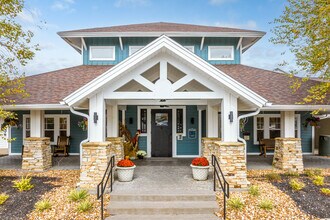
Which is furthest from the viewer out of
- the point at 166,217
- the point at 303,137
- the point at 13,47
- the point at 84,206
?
the point at 303,137

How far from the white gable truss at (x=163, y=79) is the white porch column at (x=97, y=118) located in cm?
17

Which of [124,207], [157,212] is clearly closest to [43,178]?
[124,207]

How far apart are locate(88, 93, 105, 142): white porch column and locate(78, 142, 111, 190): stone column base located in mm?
279

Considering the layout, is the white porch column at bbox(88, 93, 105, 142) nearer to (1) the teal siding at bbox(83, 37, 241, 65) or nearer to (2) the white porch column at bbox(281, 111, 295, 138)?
(1) the teal siding at bbox(83, 37, 241, 65)

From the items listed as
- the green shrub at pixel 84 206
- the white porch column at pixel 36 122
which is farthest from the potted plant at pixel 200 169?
the white porch column at pixel 36 122

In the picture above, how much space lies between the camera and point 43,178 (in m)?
8.44

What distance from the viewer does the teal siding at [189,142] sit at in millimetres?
12477

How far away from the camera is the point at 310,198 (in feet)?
21.9

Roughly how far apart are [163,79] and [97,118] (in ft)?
7.27

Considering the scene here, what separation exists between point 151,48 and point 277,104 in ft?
16.9

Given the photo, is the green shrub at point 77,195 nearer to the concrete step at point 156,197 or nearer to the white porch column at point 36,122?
the concrete step at point 156,197

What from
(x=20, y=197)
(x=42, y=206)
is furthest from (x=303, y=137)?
(x=20, y=197)

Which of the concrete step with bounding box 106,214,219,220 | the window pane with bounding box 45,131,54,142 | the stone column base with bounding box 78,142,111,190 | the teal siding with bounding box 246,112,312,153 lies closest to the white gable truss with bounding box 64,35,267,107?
the stone column base with bounding box 78,142,111,190

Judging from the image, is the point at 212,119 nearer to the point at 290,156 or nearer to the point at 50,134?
the point at 290,156
